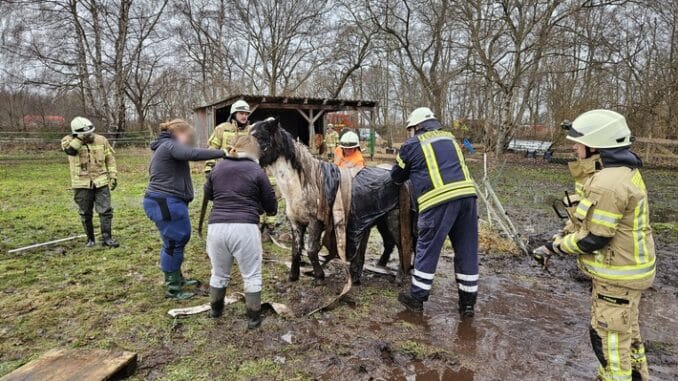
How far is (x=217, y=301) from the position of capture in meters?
3.67

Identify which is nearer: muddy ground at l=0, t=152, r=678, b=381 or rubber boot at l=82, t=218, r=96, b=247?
muddy ground at l=0, t=152, r=678, b=381

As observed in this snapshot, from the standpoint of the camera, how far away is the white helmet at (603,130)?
2.37 meters

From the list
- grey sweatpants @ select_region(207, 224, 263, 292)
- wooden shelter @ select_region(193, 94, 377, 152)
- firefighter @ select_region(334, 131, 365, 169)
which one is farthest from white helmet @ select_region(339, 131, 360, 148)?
wooden shelter @ select_region(193, 94, 377, 152)

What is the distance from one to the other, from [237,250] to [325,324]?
1094 millimetres

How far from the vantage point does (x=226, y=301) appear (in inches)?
161

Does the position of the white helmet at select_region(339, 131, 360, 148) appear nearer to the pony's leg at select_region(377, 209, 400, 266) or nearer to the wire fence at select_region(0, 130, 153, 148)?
the pony's leg at select_region(377, 209, 400, 266)

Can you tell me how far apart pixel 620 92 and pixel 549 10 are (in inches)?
336

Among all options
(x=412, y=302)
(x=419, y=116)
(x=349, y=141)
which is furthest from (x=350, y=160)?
(x=412, y=302)

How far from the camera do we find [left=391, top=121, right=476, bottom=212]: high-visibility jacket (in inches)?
139

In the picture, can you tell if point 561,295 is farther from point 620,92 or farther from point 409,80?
point 409,80

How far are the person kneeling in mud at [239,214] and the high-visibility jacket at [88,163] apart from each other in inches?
130

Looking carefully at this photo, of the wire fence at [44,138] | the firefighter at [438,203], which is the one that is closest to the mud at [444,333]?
the firefighter at [438,203]

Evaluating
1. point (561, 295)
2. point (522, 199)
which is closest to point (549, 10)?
point (522, 199)

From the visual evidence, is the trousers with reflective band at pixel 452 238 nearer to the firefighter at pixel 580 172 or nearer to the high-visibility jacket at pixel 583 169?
the firefighter at pixel 580 172
